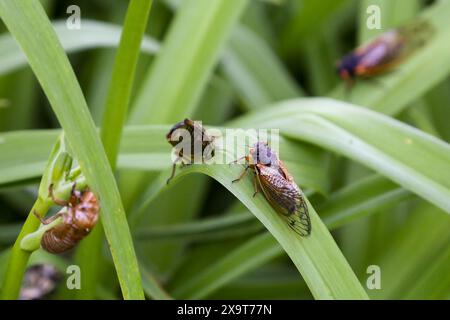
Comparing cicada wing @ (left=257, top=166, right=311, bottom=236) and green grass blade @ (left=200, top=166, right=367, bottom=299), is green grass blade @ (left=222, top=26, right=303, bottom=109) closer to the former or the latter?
cicada wing @ (left=257, top=166, right=311, bottom=236)

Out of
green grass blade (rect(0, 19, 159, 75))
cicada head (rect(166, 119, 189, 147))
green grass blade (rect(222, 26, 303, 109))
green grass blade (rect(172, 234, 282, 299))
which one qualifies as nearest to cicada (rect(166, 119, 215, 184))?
cicada head (rect(166, 119, 189, 147))

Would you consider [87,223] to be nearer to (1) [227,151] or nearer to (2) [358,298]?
(1) [227,151]

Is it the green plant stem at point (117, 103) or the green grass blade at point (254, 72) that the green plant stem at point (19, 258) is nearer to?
the green plant stem at point (117, 103)

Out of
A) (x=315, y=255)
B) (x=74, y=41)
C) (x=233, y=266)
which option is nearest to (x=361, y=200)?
(x=233, y=266)

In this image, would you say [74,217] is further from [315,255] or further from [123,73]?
[315,255]

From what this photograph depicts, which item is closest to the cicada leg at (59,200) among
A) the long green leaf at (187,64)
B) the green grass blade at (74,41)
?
the long green leaf at (187,64)
